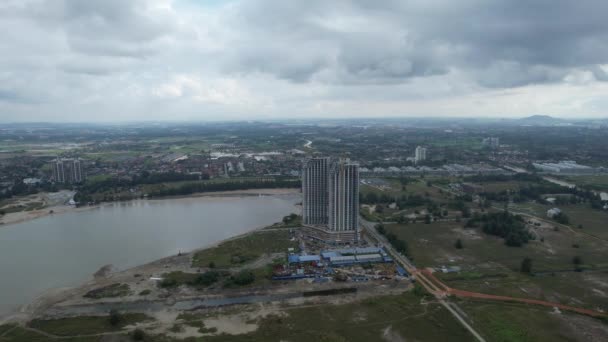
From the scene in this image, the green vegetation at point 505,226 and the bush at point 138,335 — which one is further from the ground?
the green vegetation at point 505,226

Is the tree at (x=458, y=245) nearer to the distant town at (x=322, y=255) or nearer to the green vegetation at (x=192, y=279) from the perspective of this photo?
the distant town at (x=322, y=255)

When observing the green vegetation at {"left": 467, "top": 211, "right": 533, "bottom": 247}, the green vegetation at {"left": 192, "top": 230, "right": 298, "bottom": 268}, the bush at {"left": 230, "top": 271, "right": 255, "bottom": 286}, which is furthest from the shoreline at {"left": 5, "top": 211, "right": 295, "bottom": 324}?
the green vegetation at {"left": 467, "top": 211, "right": 533, "bottom": 247}

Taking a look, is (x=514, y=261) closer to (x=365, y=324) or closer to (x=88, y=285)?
(x=365, y=324)

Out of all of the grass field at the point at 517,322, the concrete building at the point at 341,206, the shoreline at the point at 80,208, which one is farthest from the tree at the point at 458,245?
the shoreline at the point at 80,208

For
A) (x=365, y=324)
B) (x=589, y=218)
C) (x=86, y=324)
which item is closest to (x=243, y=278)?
(x=365, y=324)

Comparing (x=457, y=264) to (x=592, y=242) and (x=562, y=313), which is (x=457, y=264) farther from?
(x=592, y=242)

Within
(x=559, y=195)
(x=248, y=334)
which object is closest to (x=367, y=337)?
(x=248, y=334)

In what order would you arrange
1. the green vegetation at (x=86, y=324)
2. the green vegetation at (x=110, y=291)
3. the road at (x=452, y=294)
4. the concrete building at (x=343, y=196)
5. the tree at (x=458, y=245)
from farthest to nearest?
1. the concrete building at (x=343, y=196)
2. the tree at (x=458, y=245)
3. the green vegetation at (x=110, y=291)
4. the road at (x=452, y=294)
5. the green vegetation at (x=86, y=324)
